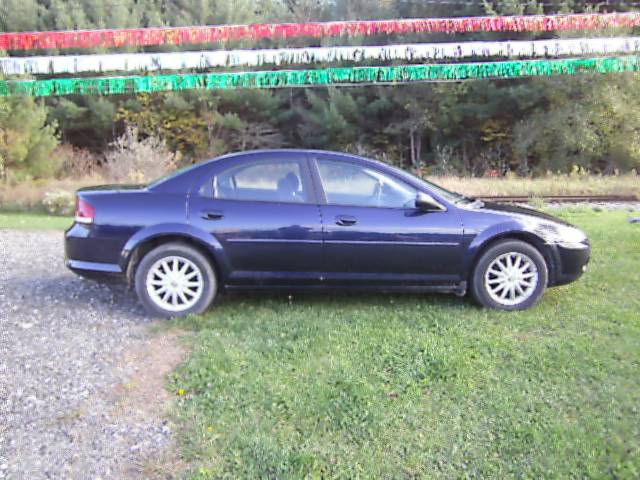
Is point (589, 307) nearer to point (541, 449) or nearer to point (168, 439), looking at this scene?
point (541, 449)

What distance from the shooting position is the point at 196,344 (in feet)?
12.9

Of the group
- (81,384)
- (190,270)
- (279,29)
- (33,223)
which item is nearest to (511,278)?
(190,270)

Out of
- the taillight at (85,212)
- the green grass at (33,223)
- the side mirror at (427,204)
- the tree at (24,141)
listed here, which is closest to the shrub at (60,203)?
the green grass at (33,223)

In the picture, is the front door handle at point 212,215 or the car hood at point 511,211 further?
the car hood at point 511,211

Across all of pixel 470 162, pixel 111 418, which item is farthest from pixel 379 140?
pixel 111 418

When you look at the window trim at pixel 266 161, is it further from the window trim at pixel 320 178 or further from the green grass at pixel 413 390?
the green grass at pixel 413 390

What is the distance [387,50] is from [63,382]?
31.6ft

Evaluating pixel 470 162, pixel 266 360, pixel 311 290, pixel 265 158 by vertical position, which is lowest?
pixel 266 360

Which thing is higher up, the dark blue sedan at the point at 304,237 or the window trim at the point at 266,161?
the window trim at the point at 266,161

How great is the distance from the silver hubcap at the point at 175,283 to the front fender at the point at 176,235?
199mm

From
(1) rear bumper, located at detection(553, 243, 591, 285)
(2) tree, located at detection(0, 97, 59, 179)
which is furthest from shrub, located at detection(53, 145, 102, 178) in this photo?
(1) rear bumper, located at detection(553, 243, 591, 285)

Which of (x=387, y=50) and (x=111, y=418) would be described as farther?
(x=387, y=50)

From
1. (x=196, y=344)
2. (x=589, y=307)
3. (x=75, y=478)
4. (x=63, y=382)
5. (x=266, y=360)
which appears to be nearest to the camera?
(x=75, y=478)

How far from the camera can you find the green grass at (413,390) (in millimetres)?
2576
